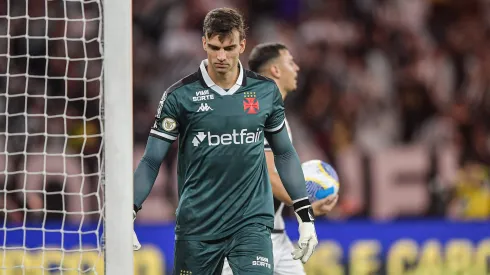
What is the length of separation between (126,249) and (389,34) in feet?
27.1

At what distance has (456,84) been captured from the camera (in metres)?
12.6

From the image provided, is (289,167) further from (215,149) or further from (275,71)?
(275,71)

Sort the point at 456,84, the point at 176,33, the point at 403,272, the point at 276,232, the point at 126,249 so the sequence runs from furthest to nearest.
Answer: the point at 456,84, the point at 176,33, the point at 403,272, the point at 276,232, the point at 126,249

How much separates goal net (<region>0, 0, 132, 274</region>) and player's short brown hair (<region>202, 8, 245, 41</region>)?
2.73 m

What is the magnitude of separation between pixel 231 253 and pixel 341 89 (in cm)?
687

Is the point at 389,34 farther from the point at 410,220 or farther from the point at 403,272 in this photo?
the point at 403,272

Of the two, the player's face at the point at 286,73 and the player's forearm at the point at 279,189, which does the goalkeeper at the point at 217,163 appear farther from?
the player's face at the point at 286,73

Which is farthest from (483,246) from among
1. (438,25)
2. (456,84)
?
(438,25)

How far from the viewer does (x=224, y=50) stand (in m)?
5.14

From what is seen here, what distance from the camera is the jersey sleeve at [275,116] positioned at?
5398 mm

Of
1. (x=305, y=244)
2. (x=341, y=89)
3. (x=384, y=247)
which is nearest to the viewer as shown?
(x=305, y=244)

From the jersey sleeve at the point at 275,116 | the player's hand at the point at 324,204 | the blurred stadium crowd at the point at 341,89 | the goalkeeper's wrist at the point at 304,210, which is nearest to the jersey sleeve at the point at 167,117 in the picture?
the jersey sleeve at the point at 275,116

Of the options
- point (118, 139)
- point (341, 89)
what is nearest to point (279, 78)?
point (118, 139)

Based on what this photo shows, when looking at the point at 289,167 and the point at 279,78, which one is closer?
the point at 289,167
